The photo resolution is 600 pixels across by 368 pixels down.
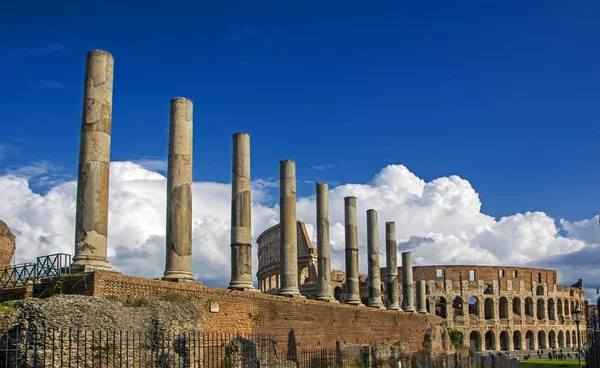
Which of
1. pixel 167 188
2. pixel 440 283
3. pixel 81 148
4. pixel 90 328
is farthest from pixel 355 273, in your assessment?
pixel 440 283

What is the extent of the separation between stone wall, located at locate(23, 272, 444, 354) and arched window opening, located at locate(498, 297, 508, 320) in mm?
35971

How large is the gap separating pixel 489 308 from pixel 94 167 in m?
57.0

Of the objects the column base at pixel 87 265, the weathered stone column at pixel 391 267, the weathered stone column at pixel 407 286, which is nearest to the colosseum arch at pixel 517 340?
the weathered stone column at pixel 407 286

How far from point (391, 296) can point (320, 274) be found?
8912 mm

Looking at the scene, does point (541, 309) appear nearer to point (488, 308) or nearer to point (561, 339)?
point (561, 339)

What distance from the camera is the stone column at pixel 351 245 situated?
30828mm

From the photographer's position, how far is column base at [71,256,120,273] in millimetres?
14617

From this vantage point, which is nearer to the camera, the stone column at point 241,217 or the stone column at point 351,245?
the stone column at point 241,217

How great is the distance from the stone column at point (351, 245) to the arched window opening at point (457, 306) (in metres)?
35.9

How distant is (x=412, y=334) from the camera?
35.5 meters

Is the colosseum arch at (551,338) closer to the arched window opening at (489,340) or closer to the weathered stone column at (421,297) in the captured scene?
the arched window opening at (489,340)

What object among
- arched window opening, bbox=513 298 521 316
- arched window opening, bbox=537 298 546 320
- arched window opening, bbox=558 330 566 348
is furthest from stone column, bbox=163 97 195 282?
arched window opening, bbox=558 330 566 348

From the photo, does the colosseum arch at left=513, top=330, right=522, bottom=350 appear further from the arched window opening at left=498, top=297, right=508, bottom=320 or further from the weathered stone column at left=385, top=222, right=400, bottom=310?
the weathered stone column at left=385, top=222, right=400, bottom=310

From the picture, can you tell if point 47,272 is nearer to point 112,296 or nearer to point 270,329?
point 112,296
